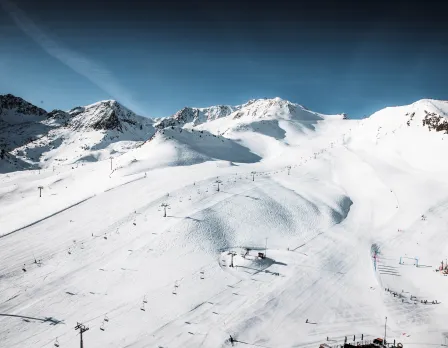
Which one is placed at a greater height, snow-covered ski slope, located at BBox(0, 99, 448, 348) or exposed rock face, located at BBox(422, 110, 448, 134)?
exposed rock face, located at BBox(422, 110, 448, 134)

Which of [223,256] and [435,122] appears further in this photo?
[435,122]

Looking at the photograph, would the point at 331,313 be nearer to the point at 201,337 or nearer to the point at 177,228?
the point at 201,337

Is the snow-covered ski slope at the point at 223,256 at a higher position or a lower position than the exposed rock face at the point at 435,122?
lower

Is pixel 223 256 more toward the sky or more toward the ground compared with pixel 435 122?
more toward the ground

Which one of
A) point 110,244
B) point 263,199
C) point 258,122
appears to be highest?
point 258,122

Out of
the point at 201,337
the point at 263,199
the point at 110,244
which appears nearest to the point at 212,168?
the point at 263,199

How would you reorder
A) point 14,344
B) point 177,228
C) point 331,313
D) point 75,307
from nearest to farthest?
point 14,344
point 75,307
point 331,313
point 177,228

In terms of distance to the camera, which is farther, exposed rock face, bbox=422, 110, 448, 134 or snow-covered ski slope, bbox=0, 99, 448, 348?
exposed rock face, bbox=422, 110, 448, 134

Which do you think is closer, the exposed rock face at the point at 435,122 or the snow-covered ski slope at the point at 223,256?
the snow-covered ski slope at the point at 223,256
